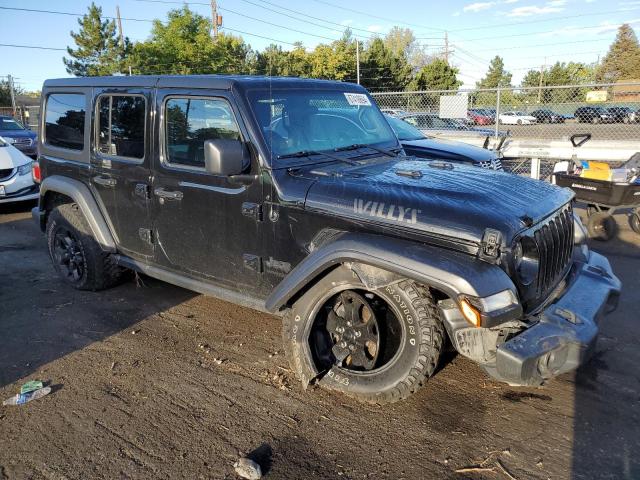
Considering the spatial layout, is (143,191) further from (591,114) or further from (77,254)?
(591,114)

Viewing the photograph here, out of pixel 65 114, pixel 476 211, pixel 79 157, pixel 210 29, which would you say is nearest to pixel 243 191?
pixel 476 211

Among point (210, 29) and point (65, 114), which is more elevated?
point (210, 29)

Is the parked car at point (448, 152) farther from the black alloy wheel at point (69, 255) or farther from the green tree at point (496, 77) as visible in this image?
the green tree at point (496, 77)

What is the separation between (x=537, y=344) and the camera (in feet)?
8.90

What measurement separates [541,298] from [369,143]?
1.84 metres

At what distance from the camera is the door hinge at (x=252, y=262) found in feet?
12.0

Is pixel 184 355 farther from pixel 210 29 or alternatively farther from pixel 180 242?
pixel 210 29

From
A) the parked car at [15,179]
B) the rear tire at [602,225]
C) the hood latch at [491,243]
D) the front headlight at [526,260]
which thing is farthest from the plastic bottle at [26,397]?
the parked car at [15,179]

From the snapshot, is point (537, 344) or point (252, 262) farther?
point (252, 262)

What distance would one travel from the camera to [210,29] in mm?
35594

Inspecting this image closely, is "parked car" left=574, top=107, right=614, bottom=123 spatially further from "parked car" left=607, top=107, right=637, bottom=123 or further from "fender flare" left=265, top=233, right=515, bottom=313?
"fender flare" left=265, top=233, right=515, bottom=313

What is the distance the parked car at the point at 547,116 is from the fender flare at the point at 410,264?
44.2 feet

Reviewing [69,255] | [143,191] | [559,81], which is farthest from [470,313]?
[559,81]

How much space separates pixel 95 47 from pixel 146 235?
151 ft
